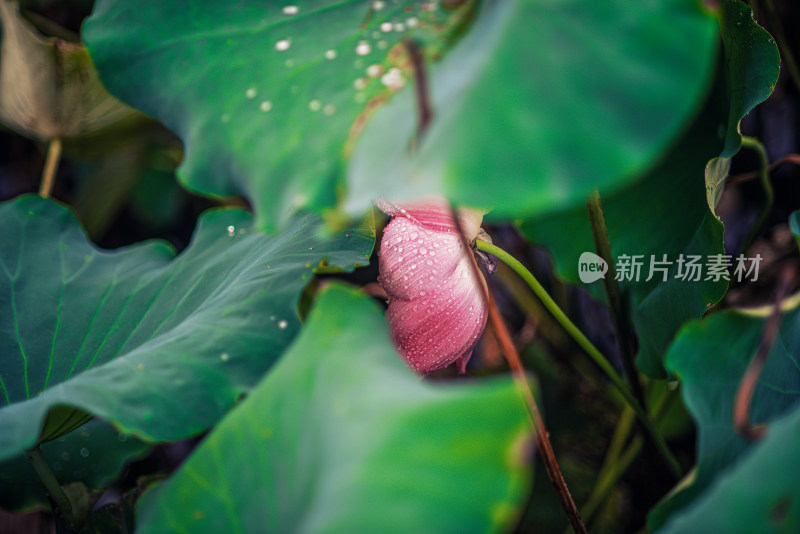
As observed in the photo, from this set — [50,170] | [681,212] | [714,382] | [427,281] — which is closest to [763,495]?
[714,382]

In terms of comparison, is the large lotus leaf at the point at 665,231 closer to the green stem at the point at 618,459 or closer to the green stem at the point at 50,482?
the green stem at the point at 618,459

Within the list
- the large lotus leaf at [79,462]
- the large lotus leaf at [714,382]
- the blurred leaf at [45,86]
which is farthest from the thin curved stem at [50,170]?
the large lotus leaf at [714,382]

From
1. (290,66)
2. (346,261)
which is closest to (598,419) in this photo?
(346,261)

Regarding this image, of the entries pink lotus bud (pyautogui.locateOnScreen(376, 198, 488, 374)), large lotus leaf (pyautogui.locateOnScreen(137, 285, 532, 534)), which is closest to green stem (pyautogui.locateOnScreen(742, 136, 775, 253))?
pink lotus bud (pyautogui.locateOnScreen(376, 198, 488, 374))

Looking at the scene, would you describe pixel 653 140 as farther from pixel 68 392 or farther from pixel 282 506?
pixel 68 392

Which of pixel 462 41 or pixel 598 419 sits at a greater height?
pixel 462 41

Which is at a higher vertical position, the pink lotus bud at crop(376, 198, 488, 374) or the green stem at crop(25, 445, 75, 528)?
the pink lotus bud at crop(376, 198, 488, 374)

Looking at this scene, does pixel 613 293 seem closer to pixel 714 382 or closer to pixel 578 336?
pixel 578 336

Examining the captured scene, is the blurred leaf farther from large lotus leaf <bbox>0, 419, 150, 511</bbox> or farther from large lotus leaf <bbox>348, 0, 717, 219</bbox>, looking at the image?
large lotus leaf <bbox>348, 0, 717, 219</bbox>
